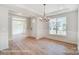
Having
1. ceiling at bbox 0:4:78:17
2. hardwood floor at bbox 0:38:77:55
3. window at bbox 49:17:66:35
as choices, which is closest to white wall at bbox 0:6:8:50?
hardwood floor at bbox 0:38:77:55

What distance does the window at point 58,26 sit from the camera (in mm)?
2133

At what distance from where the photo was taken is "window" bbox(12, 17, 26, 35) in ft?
7.00

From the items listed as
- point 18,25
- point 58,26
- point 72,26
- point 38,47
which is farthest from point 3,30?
point 72,26

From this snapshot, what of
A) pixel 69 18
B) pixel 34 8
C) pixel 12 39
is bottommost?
pixel 12 39

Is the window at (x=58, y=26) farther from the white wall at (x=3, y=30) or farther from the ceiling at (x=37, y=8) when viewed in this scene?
the white wall at (x=3, y=30)

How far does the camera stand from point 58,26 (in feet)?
7.20

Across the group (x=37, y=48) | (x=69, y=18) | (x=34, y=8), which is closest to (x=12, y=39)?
(x=37, y=48)

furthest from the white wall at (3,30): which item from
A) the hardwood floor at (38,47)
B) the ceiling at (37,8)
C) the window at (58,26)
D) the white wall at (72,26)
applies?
the white wall at (72,26)

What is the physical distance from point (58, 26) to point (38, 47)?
73cm

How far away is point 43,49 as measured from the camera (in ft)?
7.02

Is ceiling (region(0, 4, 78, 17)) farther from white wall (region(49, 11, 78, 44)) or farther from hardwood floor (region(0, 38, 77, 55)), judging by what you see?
hardwood floor (region(0, 38, 77, 55))

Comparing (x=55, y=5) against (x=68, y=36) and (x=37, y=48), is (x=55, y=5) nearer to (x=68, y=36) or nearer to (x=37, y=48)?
(x=68, y=36)

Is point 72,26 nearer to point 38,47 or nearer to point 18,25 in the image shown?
point 38,47
